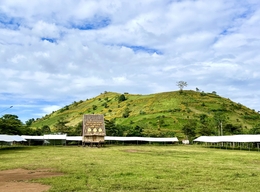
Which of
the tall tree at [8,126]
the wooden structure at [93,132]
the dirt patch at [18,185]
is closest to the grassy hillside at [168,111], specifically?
the wooden structure at [93,132]

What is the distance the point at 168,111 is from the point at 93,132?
1896 inches

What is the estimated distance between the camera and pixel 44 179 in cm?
1589

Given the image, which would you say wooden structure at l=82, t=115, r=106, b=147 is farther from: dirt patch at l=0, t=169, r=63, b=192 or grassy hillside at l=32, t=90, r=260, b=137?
dirt patch at l=0, t=169, r=63, b=192

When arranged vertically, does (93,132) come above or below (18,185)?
above

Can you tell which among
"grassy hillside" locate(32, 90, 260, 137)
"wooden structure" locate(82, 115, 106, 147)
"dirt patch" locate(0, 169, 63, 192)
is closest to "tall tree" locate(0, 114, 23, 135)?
"wooden structure" locate(82, 115, 106, 147)

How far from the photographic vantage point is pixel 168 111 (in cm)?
10581

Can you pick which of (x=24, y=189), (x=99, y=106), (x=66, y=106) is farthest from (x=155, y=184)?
(x=66, y=106)

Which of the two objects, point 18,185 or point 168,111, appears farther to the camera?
point 168,111

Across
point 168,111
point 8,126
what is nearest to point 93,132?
point 8,126

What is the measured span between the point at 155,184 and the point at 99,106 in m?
123

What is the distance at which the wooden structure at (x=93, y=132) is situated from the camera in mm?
62812

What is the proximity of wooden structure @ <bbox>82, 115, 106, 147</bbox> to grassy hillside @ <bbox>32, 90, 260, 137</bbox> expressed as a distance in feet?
72.6

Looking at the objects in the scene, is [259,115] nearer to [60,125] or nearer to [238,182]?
[60,125]

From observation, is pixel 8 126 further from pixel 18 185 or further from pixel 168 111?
pixel 168 111
